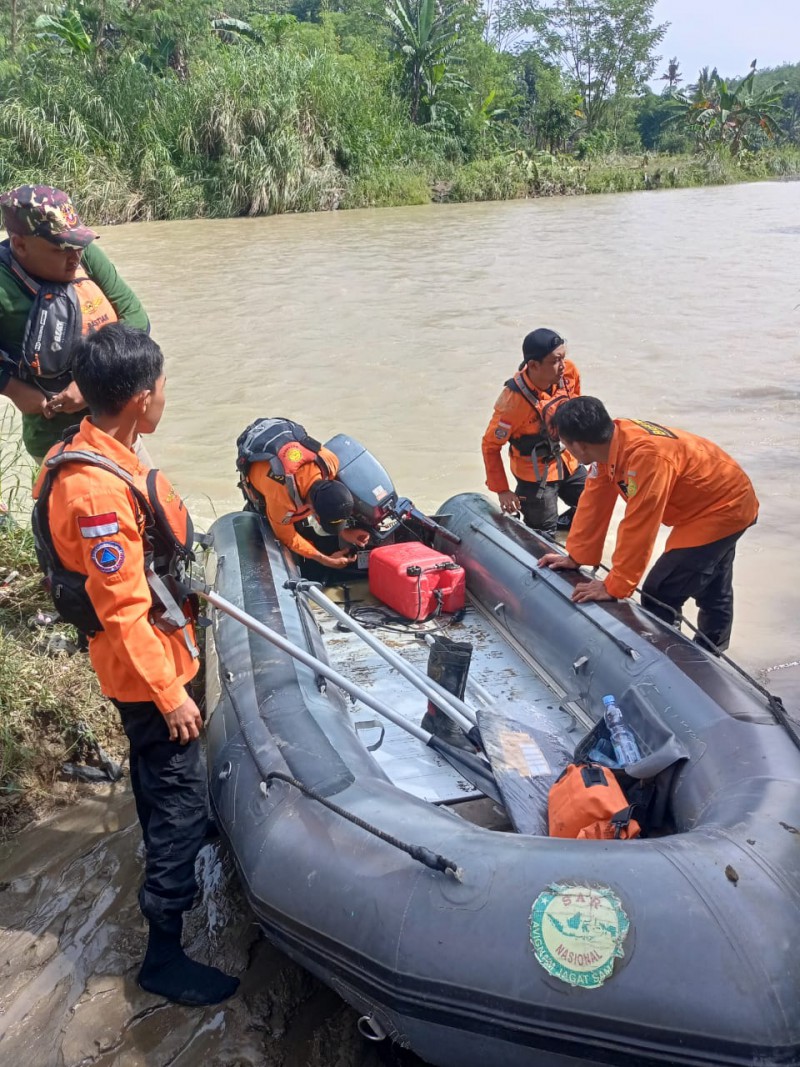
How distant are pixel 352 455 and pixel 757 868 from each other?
236 centimetres

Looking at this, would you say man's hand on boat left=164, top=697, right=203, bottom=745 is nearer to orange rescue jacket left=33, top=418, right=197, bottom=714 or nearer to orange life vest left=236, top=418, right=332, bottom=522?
orange rescue jacket left=33, top=418, right=197, bottom=714

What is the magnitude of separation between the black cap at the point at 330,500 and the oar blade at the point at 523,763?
1.23 m

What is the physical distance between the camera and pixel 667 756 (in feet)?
7.13

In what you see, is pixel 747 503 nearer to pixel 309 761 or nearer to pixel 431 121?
pixel 309 761

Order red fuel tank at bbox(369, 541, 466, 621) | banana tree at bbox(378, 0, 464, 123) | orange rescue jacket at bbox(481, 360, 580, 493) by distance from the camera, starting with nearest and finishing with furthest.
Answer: red fuel tank at bbox(369, 541, 466, 621) → orange rescue jacket at bbox(481, 360, 580, 493) → banana tree at bbox(378, 0, 464, 123)

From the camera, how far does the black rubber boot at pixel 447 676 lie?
2.63 meters

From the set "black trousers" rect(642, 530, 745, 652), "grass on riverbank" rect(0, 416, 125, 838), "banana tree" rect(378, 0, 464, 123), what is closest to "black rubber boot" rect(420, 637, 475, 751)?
"black trousers" rect(642, 530, 745, 652)

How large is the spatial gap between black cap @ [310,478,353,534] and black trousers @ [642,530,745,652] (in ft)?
3.72

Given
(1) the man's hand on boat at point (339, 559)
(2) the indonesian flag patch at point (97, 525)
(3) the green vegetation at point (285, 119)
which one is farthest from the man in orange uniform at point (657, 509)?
(3) the green vegetation at point (285, 119)

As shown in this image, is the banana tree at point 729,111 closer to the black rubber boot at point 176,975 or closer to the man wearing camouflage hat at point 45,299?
the man wearing camouflage hat at point 45,299

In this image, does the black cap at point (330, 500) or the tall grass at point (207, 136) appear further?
the tall grass at point (207, 136)

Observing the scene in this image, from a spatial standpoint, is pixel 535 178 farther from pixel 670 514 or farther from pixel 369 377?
pixel 670 514

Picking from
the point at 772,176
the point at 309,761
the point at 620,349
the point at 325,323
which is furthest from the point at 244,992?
the point at 772,176

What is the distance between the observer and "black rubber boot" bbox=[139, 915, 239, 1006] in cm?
200
